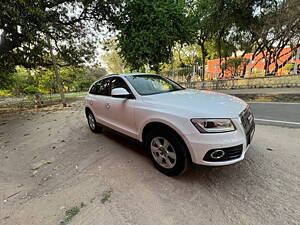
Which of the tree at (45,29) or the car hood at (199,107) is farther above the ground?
the tree at (45,29)

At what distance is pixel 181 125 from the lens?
71.6 inches

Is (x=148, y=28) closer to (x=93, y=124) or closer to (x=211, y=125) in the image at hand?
(x=93, y=124)

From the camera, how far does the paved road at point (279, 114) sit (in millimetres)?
3893

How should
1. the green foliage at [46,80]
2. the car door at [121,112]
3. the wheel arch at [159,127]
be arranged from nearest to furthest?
the wheel arch at [159,127] → the car door at [121,112] → the green foliage at [46,80]

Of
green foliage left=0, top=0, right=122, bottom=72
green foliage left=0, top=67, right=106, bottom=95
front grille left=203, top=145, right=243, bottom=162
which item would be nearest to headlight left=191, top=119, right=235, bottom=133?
front grille left=203, top=145, right=243, bottom=162

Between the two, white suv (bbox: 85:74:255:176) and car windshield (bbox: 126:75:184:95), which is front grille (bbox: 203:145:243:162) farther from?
car windshield (bbox: 126:75:184:95)

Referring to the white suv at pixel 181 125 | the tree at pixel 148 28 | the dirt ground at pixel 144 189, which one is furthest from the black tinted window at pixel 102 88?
the tree at pixel 148 28

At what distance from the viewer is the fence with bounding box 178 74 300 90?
788 centimetres

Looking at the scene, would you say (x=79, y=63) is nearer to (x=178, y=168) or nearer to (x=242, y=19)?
(x=178, y=168)

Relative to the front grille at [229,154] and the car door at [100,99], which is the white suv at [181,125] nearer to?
the front grille at [229,154]

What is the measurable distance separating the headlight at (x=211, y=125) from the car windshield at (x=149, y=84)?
44.5 inches

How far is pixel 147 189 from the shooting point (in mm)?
1958

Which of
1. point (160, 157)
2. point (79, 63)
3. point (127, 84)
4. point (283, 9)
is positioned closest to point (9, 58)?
point (79, 63)

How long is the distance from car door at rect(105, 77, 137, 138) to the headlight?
1137mm
